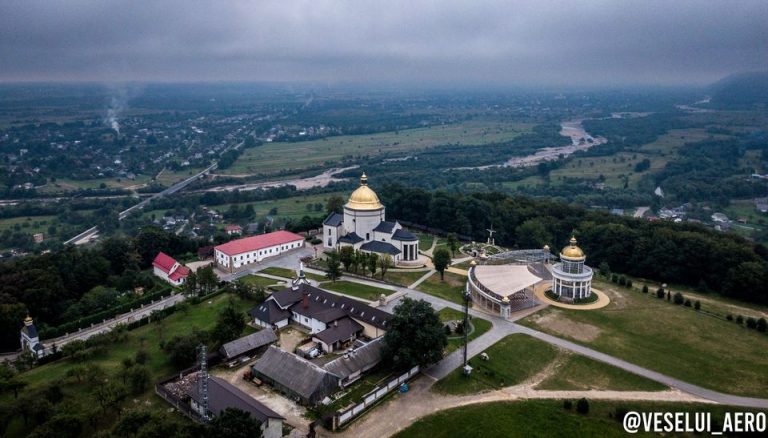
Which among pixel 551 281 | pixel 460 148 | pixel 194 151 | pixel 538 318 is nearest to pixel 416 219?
pixel 551 281

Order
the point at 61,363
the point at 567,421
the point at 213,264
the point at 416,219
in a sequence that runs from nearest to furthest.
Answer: the point at 567,421
the point at 61,363
the point at 213,264
the point at 416,219

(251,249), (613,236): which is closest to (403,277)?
(251,249)

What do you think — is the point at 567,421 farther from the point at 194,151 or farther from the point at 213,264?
the point at 194,151

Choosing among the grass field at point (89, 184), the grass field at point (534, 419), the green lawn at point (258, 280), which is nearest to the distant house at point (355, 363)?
the grass field at point (534, 419)

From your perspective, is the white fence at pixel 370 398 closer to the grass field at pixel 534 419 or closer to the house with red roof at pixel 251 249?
the grass field at pixel 534 419

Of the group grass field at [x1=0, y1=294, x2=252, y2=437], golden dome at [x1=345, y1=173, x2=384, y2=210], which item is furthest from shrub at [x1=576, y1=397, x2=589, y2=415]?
golden dome at [x1=345, y1=173, x2=384, y2=210]

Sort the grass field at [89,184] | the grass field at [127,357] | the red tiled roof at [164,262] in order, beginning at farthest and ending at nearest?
the grass field at [89,184] < the red tiled roof at [164,262] < the grass field at [127,357]
